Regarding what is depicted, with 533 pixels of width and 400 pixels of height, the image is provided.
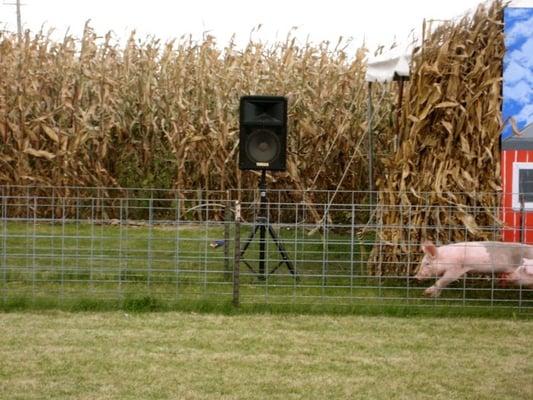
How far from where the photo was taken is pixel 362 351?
6547 mm

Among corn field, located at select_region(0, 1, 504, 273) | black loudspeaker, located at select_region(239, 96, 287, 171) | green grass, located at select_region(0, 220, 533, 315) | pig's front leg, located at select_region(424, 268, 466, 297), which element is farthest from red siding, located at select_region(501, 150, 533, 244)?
corn field, located at select_region(0, 1, 504, 273)

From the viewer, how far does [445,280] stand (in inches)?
331

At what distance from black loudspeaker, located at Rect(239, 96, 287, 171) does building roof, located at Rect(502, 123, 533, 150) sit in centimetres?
215

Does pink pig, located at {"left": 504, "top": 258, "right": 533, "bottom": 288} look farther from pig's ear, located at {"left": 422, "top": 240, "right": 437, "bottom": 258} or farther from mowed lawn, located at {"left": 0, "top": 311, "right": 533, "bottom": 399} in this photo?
pig's ear, located at {"left": 422, "top": 240, "right": 437, "bottom": 258}

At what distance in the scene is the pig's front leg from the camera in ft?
27.5

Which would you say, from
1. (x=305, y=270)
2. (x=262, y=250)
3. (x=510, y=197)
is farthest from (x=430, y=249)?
(x=305, y=270)

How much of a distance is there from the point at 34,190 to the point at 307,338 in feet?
25.9

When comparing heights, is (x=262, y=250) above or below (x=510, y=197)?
below

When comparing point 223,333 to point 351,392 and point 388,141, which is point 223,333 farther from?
point 388,141

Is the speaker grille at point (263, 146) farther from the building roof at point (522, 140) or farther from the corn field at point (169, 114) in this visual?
the corn field at point (169, 114)

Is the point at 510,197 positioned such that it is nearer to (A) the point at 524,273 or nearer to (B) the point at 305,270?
(A) the point at 524,273

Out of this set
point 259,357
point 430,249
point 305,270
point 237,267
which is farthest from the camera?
point 305,270

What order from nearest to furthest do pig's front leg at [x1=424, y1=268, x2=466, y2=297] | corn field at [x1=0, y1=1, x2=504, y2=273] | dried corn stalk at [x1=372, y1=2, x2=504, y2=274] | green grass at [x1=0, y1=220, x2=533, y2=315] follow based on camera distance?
1. green grass at [x1=0, y1=220, x2=533, y2=315]
2. pig's front leg at [x1=424, y1=268, x2=466, y2=297]
3. dried corn stalk at [x1=372, y1=2, x2=504, y2=274]
4. corn field at [x1=0, y1=1, x2=504, y2=273]

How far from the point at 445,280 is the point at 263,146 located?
2282 millimetres
